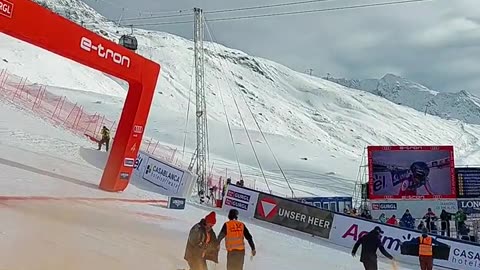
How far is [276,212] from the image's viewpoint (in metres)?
22.7

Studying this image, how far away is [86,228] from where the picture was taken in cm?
1348

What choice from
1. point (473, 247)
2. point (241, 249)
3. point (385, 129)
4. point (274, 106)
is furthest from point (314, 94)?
point (241, 249)

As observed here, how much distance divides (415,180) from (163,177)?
13257 millimetres

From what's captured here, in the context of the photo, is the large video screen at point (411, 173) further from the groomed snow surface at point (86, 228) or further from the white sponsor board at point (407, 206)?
the groomed snow surface at point (86, 228)

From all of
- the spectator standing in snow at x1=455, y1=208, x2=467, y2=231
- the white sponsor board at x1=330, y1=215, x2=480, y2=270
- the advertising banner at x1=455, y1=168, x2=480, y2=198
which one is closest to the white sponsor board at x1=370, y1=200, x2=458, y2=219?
the advertising banner at x1=455, y1=168, x2=480, y2=198

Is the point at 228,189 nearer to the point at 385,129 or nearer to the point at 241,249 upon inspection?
the point at 241,249

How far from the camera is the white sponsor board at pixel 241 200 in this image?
2330cm

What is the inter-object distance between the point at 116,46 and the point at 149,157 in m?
8.38

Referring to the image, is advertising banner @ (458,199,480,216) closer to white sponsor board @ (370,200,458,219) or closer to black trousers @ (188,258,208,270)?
white sponsor board @ (370,200,458,219)

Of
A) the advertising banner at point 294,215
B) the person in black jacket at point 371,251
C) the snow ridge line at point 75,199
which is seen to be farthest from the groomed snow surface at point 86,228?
the person in black jacket at point 371,251

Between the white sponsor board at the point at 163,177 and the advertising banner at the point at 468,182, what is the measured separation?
14070mm

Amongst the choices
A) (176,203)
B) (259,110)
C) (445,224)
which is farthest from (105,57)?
(259,110)

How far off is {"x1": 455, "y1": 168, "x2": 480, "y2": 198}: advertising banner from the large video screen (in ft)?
1.15

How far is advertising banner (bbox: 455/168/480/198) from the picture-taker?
100 ft
